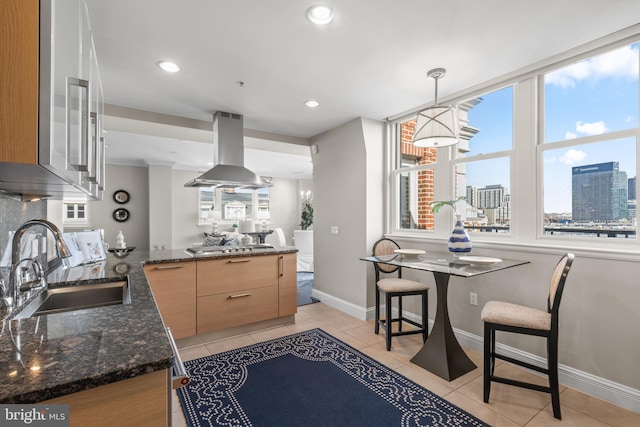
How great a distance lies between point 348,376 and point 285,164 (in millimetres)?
6057

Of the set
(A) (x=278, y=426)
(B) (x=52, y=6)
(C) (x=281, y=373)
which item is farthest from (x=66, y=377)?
(C) (x=281, y=373)

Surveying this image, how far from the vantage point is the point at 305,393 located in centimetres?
215

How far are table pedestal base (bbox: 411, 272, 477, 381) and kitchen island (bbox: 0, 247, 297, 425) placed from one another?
6.78 feet

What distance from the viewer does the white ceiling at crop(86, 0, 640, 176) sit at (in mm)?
1772

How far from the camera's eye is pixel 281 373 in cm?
241

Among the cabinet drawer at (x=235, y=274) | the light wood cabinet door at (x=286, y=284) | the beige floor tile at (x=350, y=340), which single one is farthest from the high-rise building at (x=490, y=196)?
the cabinet drawer at (x=235, y=274)

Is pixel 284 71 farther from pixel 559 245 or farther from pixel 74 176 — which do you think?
pixel 559 245

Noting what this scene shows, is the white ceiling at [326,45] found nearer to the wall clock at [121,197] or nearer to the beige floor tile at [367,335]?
the beige floor tile at [367,335]

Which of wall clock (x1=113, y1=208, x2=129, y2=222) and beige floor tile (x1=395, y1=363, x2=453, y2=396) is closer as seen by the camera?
beige floor tile (x1=395, y1=363, x2=453, y2=396)

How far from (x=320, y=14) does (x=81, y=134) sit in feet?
4.72

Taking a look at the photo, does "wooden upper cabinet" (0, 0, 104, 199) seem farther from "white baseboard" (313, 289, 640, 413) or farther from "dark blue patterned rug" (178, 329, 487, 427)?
"white baseboard" (313, 289, 640, 413)

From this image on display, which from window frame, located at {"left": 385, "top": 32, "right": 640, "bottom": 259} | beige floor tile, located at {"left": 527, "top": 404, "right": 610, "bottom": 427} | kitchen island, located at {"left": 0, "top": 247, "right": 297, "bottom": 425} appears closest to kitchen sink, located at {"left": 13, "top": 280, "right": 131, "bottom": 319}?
kitchen island, located at {"left": 0, "top": 247, "right": 297, "bottom": 425}

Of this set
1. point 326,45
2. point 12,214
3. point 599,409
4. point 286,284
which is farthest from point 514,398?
point 12,214

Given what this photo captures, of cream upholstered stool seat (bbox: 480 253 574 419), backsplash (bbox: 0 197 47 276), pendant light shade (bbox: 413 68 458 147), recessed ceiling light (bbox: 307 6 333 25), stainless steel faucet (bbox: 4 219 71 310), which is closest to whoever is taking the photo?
stainless steel faucet (bbox: 4 219 71 310)
